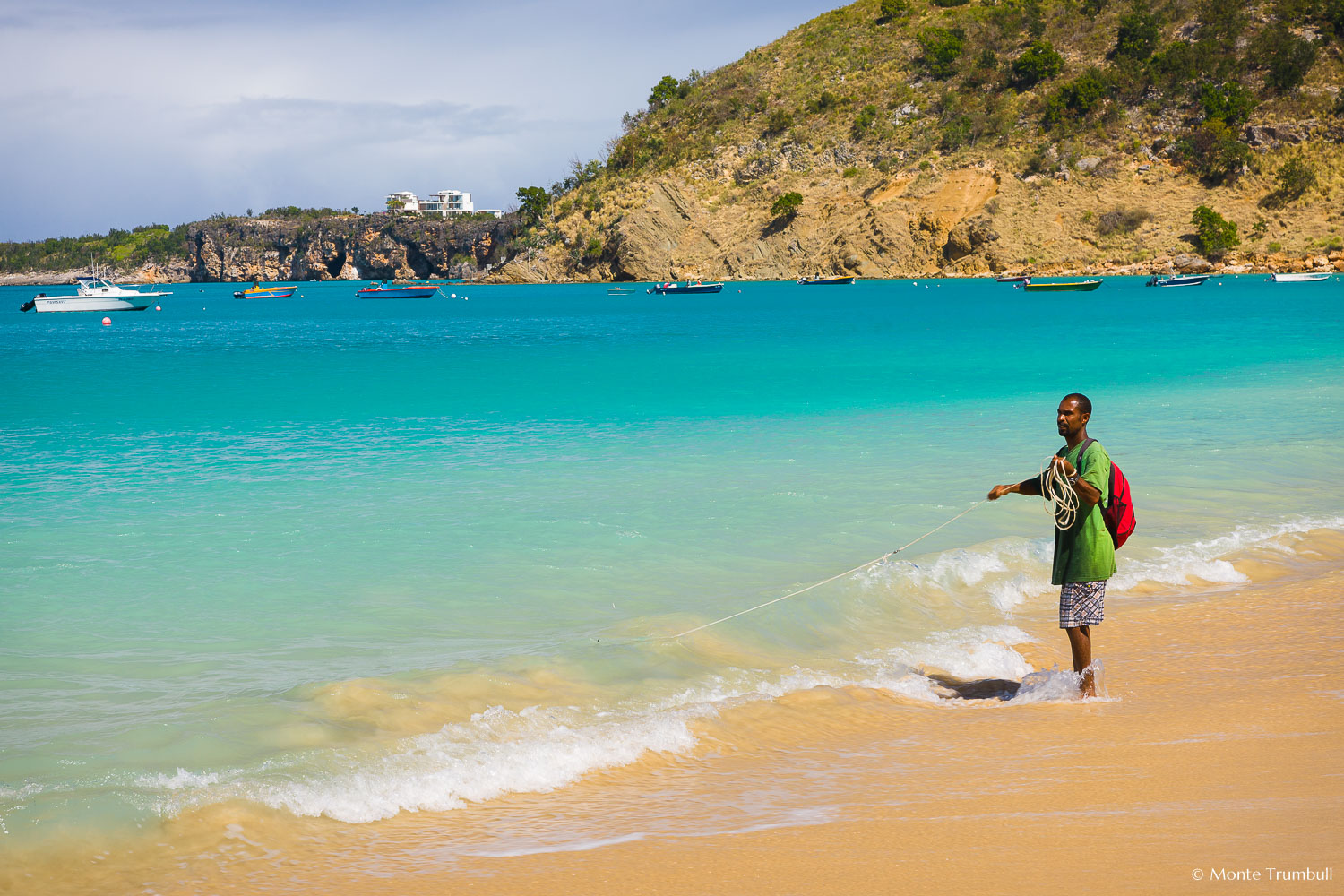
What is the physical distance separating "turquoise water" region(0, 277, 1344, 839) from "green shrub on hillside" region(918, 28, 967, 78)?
89912 mm

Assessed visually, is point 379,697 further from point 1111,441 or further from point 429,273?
point 429,273

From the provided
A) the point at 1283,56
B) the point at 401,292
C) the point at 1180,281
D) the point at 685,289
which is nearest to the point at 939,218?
the point at 685,289

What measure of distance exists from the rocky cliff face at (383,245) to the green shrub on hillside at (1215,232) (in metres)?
93.7

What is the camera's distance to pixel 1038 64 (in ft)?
334

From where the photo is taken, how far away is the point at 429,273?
588 ft

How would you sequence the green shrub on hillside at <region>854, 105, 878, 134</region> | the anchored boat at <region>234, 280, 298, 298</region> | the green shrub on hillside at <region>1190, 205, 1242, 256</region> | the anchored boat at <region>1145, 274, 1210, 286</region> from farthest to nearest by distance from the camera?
the anchored boat at <region>234, 280, 298, 298</region>, the green shrub on hillside at <region>854, 105, 878, 134</region>, the green shrub on hillside at <region>1190, 205, 1242, 256</region>, the anchored boat at <region>1145, 274, 1210, 286</region>

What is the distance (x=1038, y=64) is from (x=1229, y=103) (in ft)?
61.5

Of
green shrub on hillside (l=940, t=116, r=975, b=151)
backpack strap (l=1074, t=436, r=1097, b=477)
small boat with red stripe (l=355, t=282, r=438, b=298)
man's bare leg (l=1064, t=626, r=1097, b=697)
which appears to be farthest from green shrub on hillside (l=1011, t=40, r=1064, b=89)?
man's bare leg (l=1064, t=626, r=1097, b=697)

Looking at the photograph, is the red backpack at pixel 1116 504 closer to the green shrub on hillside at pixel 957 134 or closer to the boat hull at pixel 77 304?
the boat hull at pixel 77 304

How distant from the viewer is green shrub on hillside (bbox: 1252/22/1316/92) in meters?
92.4

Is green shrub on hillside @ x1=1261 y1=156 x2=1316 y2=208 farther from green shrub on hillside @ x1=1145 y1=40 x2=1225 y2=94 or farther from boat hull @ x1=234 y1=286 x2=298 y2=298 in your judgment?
boat hull @ x1=234 y1=286 x2=298 y2=298

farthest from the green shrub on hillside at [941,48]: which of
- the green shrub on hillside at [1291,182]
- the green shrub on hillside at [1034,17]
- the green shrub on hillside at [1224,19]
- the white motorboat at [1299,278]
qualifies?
the white motorboat at [1299,278]

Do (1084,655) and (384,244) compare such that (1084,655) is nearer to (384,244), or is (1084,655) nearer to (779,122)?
(779,122)

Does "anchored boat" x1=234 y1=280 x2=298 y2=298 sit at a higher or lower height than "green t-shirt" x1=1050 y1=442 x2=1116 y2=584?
higher
